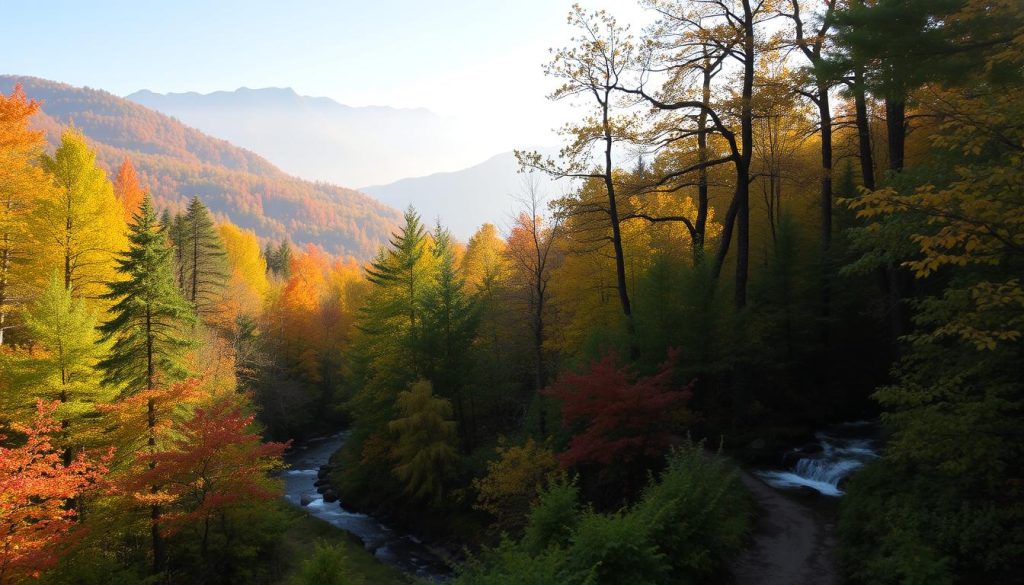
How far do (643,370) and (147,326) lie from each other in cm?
1485

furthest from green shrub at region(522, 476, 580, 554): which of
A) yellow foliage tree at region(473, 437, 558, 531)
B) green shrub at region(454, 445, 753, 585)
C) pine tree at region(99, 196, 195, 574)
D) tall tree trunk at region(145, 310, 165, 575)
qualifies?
pine tree at region(99, 196, 195, 574)

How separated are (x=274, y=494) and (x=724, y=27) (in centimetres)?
1853

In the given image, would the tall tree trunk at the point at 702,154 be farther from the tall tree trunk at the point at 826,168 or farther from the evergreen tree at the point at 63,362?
the evergreen tree at the point at 63,362

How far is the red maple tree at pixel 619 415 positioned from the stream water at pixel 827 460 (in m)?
3.71

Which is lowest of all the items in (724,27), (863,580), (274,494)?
(274,494)

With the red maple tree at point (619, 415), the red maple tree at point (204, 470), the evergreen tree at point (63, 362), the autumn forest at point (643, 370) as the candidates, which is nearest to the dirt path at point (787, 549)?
the autumn forest at point (643, 370)

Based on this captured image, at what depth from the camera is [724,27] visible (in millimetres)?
15188

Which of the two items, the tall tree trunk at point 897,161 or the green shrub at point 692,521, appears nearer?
the green shrub at point 692,521

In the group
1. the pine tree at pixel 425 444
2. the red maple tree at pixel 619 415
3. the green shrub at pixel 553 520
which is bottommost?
the pine tree at pixel 425 444

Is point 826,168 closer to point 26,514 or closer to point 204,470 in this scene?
point 204,470

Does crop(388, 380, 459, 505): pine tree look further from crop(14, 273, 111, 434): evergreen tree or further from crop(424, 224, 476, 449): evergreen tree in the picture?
crop(14, 273, 111, 434): evergreen tree

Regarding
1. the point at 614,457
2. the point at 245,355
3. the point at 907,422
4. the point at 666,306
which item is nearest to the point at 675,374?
Result: the point at 666,306

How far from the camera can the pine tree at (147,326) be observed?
641 inches

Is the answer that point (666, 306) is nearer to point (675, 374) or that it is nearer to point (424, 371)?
point (675, 374)
